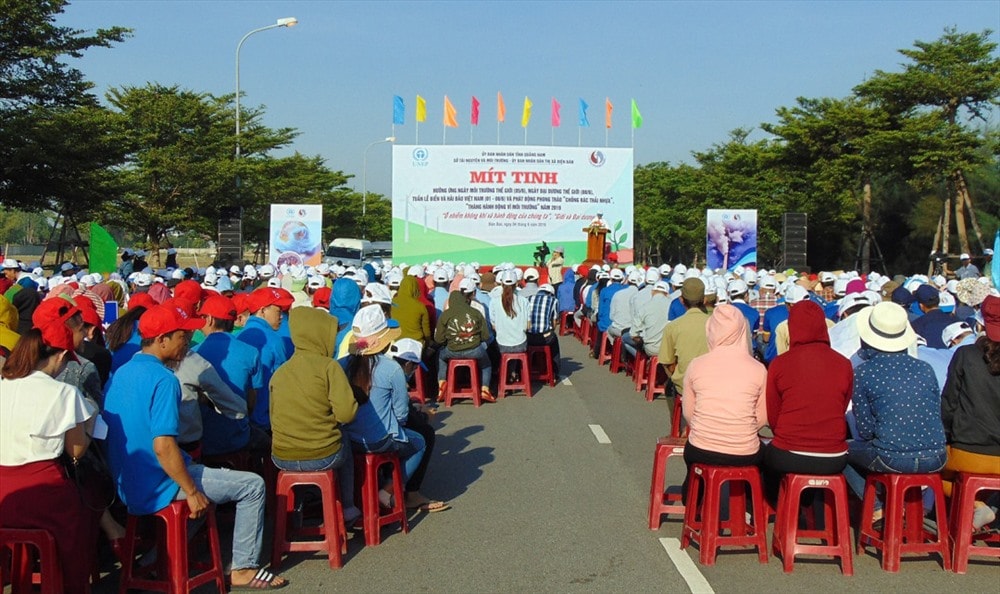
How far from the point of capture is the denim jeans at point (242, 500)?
5418 millimetres

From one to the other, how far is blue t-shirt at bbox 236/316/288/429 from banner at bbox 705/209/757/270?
23.2 metres

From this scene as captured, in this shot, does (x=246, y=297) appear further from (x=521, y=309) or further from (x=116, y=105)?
(x=116, y=105)

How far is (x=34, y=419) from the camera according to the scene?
14.9 feet

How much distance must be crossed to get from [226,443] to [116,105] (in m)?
38.9

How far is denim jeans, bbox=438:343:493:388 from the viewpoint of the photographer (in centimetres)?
1191

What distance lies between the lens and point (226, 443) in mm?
6562

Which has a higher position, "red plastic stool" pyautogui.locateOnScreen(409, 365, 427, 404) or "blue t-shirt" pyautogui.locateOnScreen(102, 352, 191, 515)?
"blue t-shirt" pyautogui.locateOnScreen(102, 352, 191, 515)

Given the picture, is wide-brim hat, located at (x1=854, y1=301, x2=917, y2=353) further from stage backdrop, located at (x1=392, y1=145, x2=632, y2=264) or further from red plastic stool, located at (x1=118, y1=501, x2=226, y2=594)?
stage backdrop, located at (x1=392, y1=145, x2=632, y2=264)

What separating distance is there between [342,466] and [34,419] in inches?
83.4

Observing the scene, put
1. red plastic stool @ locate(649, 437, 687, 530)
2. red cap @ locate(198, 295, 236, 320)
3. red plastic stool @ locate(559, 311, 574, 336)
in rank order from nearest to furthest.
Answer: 1. red plastic stool @ locate(649, 437, 687, 530)
2. red cap @ locate(198, 295, 236, 320)
3. red plastic stool @ locate(559, 311, 574, 336)

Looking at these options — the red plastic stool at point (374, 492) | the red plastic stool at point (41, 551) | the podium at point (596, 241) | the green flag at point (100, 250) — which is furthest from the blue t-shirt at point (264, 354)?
the podium at point (596, 241)

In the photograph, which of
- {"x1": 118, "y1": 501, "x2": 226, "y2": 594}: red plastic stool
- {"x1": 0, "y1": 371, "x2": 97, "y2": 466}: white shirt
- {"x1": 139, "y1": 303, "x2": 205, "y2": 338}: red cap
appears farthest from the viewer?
{"x1": 139, "y1": 303, "x2": 205, "y2": 338}: red cap

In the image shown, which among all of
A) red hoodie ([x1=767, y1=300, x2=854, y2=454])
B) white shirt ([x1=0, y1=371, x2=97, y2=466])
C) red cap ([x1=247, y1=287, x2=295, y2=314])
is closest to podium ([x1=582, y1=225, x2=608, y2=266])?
red cap ([x1=247, y1=287, x2=295, y2=314])

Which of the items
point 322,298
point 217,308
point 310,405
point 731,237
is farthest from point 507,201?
point 310,405
